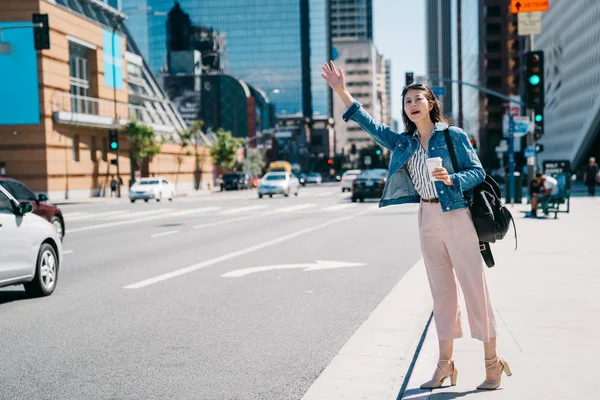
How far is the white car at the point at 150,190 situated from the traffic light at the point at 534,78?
29251 mm

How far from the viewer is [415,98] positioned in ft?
16.8

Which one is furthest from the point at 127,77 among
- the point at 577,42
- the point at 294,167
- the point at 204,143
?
the point at 294,167

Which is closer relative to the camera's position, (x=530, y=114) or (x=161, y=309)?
(x=161, y=309)

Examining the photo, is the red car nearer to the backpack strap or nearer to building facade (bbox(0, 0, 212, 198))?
the backpack strap

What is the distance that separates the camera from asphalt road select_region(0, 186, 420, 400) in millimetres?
5559

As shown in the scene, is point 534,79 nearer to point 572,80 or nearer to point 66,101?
point 66,101

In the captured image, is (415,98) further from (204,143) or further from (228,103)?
(228,103)

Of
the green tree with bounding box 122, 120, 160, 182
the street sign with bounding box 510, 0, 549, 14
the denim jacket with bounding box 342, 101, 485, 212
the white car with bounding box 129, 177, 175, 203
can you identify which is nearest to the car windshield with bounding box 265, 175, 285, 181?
the white car with bounding box 129, 177, 175, 203

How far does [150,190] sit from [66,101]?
10956 mm

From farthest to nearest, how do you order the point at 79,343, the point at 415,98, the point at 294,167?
the point at 294,167 < the point at 79,343 < the point at 415,98

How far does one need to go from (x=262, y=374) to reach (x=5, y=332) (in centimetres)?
296

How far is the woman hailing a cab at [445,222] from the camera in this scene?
4949 millimetres

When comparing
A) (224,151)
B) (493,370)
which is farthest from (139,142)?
(493,370)

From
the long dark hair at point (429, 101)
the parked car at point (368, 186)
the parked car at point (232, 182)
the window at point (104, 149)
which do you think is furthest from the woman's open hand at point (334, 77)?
the parked car at point (232, 182)
